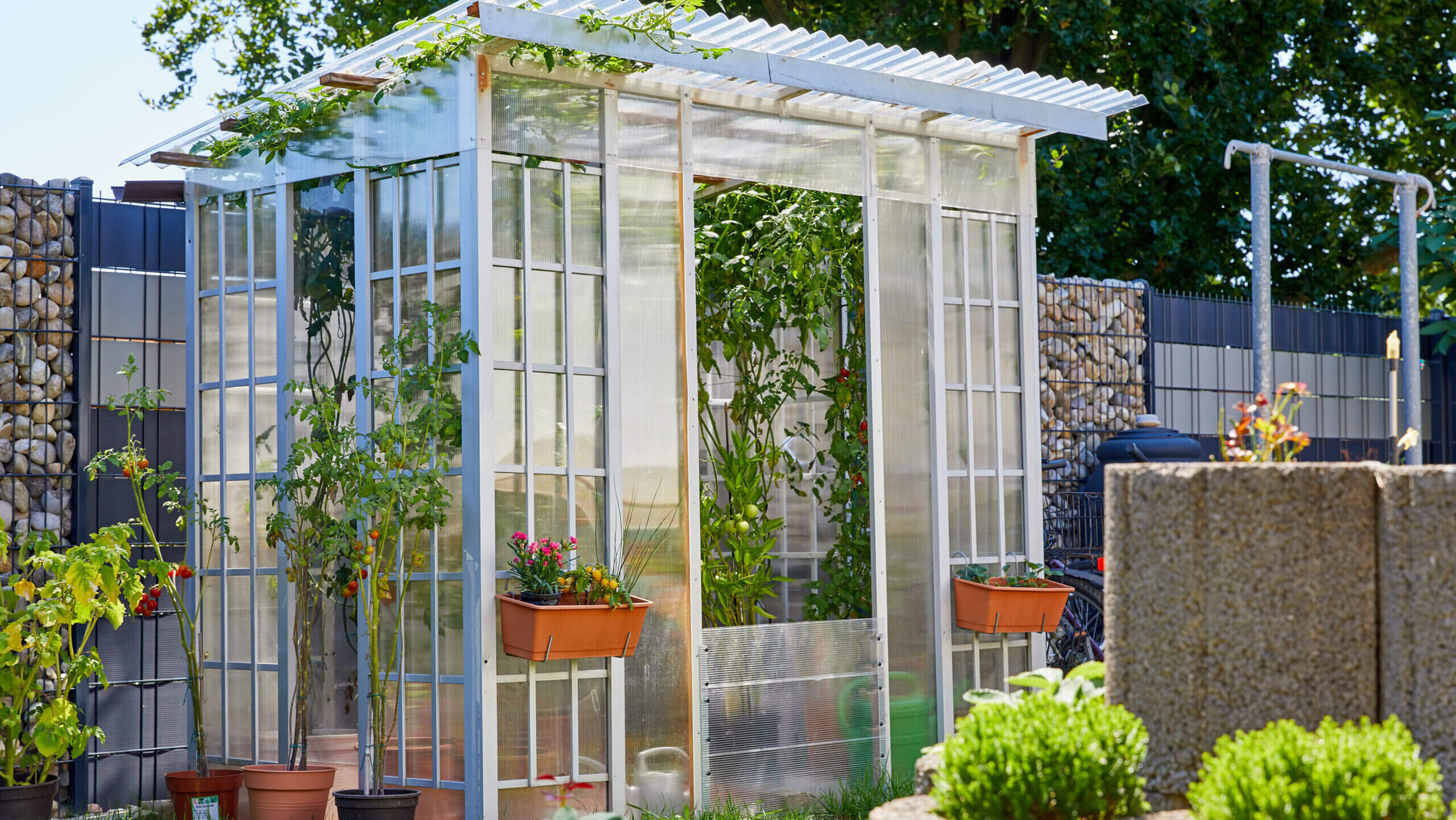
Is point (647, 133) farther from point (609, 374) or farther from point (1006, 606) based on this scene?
point (1006, 606)

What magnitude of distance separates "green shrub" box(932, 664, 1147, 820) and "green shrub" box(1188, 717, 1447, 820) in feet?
0.86

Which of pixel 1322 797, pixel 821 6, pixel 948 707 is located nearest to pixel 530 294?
pixel 948 707

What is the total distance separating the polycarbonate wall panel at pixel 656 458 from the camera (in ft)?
18.6

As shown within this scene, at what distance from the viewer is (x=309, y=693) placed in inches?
233

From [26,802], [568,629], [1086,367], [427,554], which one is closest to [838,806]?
[568,629]

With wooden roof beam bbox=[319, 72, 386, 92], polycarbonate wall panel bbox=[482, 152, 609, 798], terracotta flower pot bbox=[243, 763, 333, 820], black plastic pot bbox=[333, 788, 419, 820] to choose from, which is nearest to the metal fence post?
polycarbonate wall panel bbox=[482, 152, 609, 798]

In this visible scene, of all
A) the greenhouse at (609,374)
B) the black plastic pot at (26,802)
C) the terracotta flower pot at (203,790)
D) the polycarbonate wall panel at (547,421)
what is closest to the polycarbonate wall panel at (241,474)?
the greenhouse at (609,374)

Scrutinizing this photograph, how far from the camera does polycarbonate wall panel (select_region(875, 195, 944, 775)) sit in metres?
6.44

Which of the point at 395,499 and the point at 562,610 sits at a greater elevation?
the point at 395,499

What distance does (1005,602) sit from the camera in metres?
6.44

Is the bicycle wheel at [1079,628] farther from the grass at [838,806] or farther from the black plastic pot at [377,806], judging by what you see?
the black plastic pot at [377,806]

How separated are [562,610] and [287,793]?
4.22 ft

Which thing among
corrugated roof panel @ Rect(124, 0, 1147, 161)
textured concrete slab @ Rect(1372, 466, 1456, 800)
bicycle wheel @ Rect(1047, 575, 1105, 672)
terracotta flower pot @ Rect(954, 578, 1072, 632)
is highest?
corrugated roof panel @ Rect(124, 0, 1147, 161)

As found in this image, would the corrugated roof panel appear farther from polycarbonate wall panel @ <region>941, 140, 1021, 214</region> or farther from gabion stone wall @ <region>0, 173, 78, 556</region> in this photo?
gabion stone wall @ <region>0, 173, 78, 556</region>
